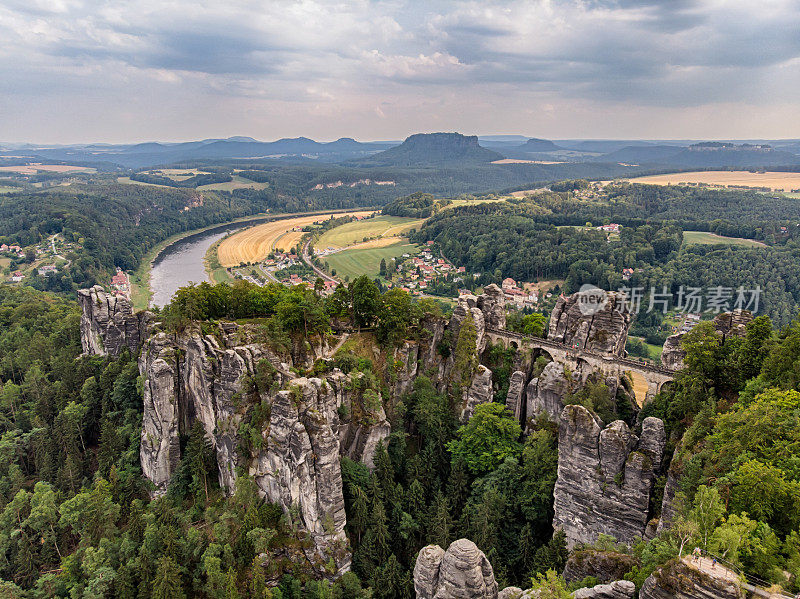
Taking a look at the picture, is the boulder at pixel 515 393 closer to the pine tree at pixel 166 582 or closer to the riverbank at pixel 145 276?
the pine tree at pixel 166 582

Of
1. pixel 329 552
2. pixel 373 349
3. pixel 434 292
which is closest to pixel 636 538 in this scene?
pixel 329 552

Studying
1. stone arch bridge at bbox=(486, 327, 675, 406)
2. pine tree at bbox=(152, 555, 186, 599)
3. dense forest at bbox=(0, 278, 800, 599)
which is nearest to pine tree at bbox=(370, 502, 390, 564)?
dense forest at bbox=(0, 278, 800, 599)

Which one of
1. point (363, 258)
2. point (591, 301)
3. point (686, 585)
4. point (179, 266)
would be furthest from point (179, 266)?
point (686, 585)

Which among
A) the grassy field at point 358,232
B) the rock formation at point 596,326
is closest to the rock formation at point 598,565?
the rock formation at point 596,326

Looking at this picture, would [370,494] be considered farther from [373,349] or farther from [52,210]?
[52,210]

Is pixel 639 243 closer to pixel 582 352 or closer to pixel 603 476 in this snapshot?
pixel 582 352

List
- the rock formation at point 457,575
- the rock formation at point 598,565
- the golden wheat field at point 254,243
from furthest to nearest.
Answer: the golden wheat field at point 254,243, the rock formation at point 598,565, the rock formation at point 457,575

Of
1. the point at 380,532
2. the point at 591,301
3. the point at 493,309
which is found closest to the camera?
the point at 380,532
